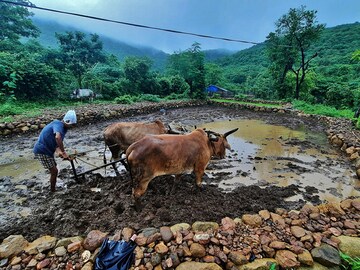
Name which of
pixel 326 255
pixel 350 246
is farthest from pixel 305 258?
pixel 350 246

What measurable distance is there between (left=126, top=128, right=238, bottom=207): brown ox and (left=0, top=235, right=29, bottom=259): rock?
5.97 ft

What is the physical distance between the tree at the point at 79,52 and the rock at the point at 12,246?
75.5 feet

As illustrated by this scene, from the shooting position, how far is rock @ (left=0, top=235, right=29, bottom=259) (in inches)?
120

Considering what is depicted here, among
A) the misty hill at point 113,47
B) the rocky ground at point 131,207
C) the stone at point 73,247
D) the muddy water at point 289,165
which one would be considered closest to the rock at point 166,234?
the rocky ground at point 131,207

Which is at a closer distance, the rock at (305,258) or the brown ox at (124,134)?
the rock at (305,258)

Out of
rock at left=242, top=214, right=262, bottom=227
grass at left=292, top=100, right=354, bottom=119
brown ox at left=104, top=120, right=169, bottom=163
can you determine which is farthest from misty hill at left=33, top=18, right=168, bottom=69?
rock at left=242, top=214, right=262, bottom=227

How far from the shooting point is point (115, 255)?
295 centimetres

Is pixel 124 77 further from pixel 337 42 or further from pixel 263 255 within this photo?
pixel 337 42

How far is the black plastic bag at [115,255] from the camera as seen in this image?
2820 mm

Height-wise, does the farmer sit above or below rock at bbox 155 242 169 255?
above

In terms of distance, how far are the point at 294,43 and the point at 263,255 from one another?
1178 inches

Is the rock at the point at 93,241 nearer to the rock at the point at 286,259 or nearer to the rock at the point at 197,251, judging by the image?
the rock at the point at 197,251

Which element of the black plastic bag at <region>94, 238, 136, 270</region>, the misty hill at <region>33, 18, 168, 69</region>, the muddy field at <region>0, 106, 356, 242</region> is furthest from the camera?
the misty hill at <region>33, 18, 168, 69</region>

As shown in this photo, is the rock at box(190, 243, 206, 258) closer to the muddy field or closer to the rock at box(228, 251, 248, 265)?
the rock at box(228, 251, 248, 265)
